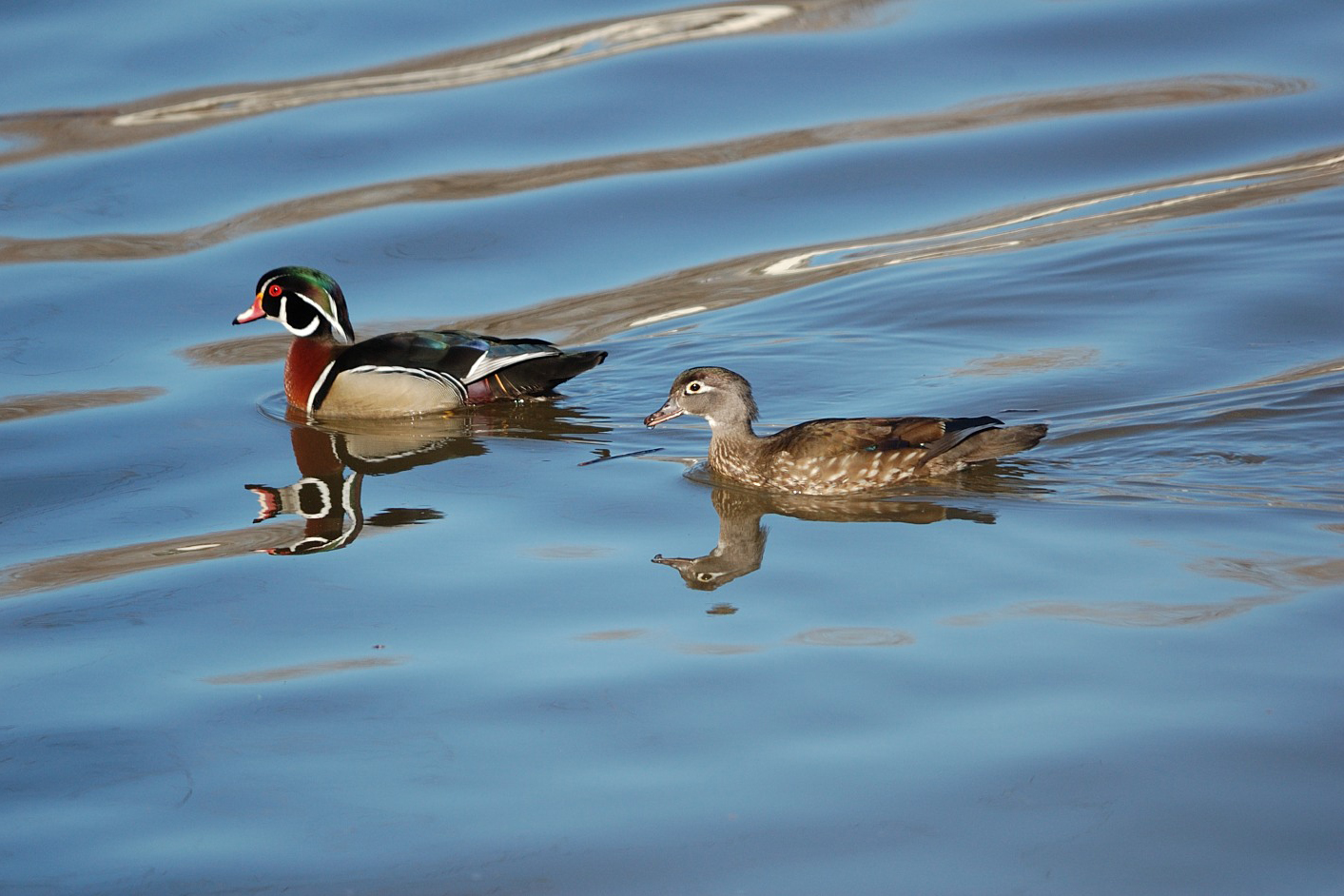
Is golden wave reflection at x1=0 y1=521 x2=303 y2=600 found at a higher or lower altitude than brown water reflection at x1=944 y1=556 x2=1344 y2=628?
higher

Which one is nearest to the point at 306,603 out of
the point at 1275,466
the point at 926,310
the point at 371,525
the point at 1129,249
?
the point at 371,525

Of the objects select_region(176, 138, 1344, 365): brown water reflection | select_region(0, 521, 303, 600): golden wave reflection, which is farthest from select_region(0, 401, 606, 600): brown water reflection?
select_region(176, 138, 1344, 365): brown water reflection

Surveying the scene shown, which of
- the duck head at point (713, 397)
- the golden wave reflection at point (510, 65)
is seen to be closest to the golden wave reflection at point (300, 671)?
the duck head at point (713, 397)

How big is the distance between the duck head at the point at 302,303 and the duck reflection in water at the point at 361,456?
78 cm

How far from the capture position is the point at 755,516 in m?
8.24

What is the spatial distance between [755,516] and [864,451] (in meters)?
0.71

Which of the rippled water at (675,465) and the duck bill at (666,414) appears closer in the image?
the rippled water at (675,465)

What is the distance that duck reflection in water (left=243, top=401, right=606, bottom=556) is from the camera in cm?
827

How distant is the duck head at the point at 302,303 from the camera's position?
11.2 metres

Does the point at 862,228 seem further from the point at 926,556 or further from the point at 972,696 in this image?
the point at 972,696

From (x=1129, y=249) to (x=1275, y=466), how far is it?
4.23m

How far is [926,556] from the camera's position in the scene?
731 centimetres

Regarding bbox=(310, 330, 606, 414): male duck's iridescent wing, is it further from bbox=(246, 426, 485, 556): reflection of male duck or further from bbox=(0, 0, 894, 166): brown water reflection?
bbox=(0, 0, 894, 166): brown water reflection

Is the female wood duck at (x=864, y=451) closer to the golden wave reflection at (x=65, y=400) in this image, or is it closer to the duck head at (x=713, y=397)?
the duck head at (x=713, y=397)
